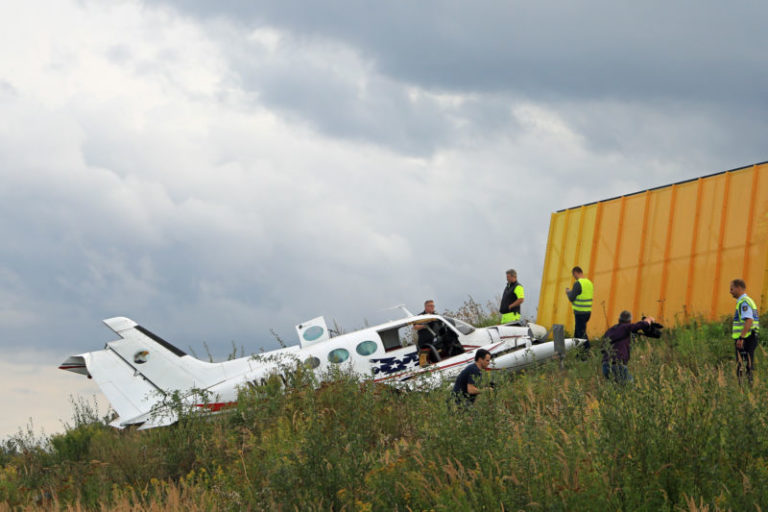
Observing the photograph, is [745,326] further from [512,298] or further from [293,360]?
[293,360]

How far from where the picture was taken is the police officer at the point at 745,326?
13.5 metres

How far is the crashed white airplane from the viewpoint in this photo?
16.1 metres

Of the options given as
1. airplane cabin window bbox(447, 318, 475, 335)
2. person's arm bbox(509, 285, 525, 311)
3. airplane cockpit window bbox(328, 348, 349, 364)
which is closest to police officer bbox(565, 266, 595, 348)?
person's arm bbox(509, 285, 525, 311)

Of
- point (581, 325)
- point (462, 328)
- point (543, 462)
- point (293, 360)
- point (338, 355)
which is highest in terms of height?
point (581, 325)

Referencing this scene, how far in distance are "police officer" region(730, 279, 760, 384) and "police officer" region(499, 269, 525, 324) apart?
21.2 feet

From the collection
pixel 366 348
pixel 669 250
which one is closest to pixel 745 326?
pixel 366 348

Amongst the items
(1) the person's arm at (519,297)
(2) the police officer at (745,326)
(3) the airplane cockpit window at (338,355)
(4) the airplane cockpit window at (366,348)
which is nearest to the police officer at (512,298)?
(1) the person's arm at (519,297)

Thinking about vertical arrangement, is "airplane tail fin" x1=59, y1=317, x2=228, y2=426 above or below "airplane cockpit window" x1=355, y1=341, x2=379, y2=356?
below

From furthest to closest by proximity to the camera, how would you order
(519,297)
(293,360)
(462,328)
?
(519,297) < (462,328) < (293,360)

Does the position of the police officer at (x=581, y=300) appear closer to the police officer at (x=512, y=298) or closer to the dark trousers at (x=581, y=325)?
the dark trousers at (x=581, y=325)

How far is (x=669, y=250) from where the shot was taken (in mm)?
21797

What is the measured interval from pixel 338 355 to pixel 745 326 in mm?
7660

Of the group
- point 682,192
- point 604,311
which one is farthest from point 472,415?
point 682,192

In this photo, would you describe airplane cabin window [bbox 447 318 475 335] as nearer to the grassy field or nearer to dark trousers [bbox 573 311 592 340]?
dark trousers [bbox 573 311 592 340]
